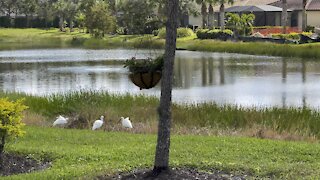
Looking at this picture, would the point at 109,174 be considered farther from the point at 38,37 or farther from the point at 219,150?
the point at 38,37

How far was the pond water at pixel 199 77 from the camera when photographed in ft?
67.8

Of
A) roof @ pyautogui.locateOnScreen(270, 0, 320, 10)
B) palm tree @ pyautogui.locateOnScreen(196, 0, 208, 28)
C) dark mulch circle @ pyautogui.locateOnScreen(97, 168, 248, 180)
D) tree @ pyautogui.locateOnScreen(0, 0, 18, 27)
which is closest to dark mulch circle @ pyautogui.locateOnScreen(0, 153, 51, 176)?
dark mulch circle @ pyautogui.locateOnScreen(97, 168, 248, 180)

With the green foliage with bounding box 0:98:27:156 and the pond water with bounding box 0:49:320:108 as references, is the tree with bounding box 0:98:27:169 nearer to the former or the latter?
the green foliage with bounding box 0:98:27:156

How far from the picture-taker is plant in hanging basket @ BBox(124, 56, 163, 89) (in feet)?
24.3

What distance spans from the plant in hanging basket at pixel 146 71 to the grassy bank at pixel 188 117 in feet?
13.0

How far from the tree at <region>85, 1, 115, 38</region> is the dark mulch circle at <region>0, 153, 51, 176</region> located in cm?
5231

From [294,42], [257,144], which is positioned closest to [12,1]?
[294,42]

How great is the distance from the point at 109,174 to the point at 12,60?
32.8 m

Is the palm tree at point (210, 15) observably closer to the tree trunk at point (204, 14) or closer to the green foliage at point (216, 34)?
the tree trunk at point (204, 14)

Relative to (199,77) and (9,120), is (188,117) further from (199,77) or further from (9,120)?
(199,77)

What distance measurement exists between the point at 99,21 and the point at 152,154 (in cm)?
5403

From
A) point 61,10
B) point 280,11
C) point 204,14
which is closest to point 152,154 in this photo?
point 280,11

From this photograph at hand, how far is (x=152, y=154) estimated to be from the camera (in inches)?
326

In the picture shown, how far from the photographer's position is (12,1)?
8262 centimetres
